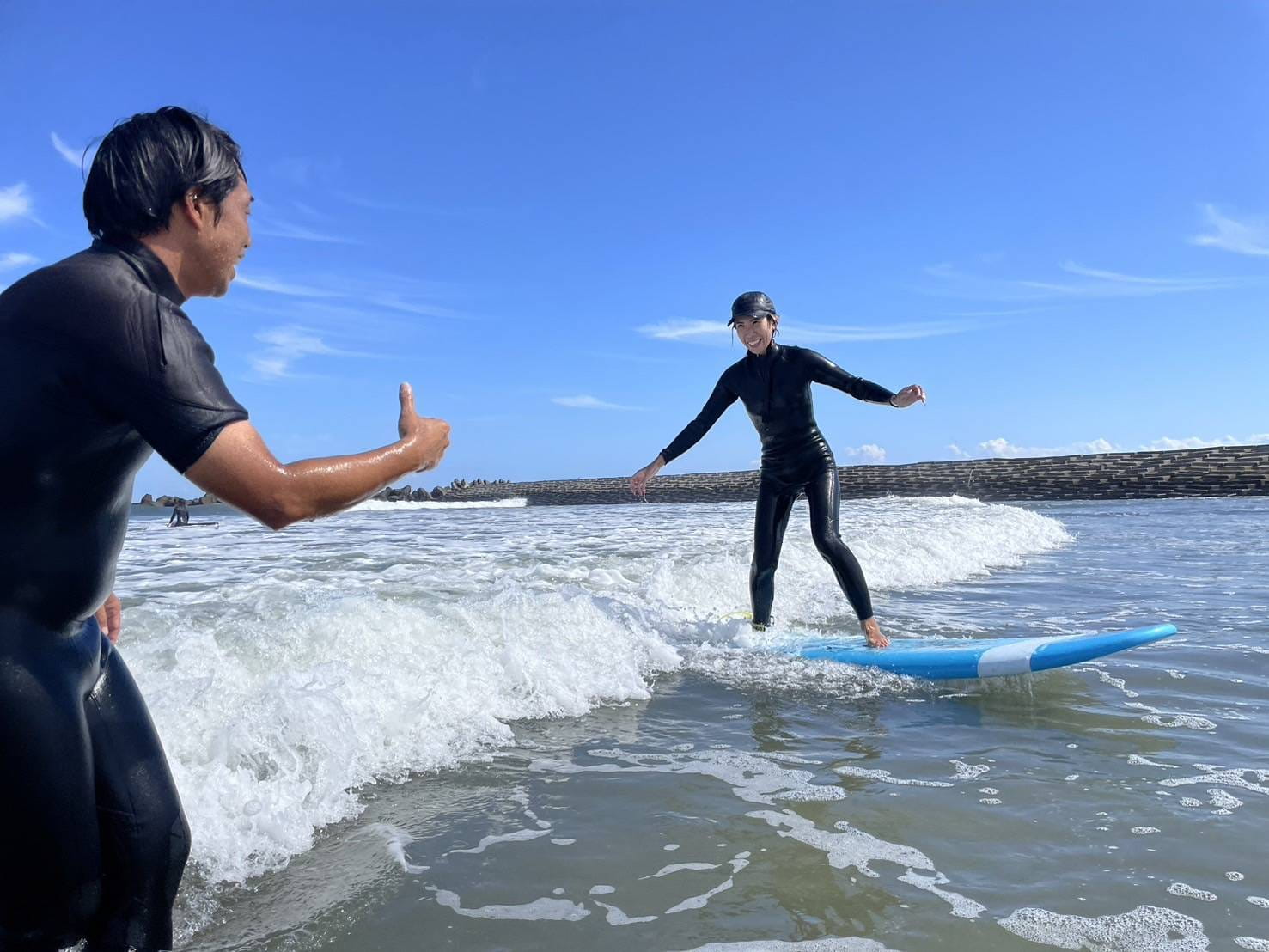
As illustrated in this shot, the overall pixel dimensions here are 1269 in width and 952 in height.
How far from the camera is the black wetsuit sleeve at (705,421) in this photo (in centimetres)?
676

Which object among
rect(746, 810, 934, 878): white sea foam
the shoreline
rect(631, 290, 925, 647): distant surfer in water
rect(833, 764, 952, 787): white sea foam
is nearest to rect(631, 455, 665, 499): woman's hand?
rect(631, 290, 925, 647): distant surfer in water

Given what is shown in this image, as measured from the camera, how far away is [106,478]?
1.58 metres

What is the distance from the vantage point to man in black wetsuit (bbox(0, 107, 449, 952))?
57.3 inches

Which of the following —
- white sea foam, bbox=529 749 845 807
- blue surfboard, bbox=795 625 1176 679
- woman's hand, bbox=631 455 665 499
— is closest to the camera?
white sea foam, bbox=529 749 845 807

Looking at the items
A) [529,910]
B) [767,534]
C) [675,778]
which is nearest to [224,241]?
[529,910]

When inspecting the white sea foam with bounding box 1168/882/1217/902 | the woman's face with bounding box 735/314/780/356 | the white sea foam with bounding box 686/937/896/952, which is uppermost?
the woman's face with bounding box 735/314/780/356

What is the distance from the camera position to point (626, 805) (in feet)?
11.2

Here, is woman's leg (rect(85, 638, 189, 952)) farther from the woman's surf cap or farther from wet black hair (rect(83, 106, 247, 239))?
the woman's surf cap

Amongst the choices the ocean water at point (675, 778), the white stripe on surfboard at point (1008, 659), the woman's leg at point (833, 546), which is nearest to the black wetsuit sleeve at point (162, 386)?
the ocean water at point (675, 778)

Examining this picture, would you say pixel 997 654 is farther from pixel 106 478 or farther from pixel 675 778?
pixel 106 478

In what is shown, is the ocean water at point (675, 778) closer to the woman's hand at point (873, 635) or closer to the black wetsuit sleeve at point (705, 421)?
the woman's hand at point (873, 635)

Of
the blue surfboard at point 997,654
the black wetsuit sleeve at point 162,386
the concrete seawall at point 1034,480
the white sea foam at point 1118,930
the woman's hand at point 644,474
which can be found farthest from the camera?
the concrete seawall at point 1034,480

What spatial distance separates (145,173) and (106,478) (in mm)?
579

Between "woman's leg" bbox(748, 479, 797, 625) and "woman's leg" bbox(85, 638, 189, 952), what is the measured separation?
5216mm
